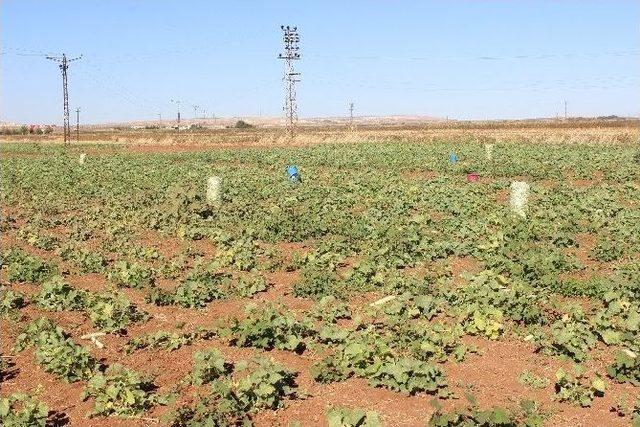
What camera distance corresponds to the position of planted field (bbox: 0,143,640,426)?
5.54 metres

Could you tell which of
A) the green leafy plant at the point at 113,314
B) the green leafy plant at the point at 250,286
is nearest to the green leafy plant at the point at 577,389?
the green leafy plant at the point at 250,286

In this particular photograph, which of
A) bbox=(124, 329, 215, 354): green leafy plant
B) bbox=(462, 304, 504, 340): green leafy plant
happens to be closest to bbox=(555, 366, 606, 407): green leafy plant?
bbox=(462, 304, 504, 340): green leafy plant

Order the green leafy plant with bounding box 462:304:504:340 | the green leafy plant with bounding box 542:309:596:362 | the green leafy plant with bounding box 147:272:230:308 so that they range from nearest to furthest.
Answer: the green leafy plant with bounding box 542:309:596:362 → the green leafy plant with bounding box 462:304:504:340 → the green leafy plant with bounding box 147:272:230:308

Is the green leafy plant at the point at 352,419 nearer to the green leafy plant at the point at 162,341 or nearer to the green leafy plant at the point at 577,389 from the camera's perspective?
the green leafy plant at the point at 577,389

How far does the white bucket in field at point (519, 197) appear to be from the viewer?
13.0 metres

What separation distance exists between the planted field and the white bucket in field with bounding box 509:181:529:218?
528mm

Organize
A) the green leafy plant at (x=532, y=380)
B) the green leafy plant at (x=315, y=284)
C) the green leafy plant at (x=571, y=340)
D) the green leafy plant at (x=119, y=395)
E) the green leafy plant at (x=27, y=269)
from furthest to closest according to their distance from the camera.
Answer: the green leafy plant at (x=27, y=269) < the green leafy plant at (x=315, y=284) < the green leafy plant at (x=571, y=340) < the green leafy plant at (x=532, y=380) < the green leafy plant at (x=119, y=395)

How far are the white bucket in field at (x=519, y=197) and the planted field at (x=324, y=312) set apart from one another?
1.73 feet

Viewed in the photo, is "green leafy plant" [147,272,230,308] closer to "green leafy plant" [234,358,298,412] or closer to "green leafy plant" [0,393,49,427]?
"green leafy plant" [234,358,298,412]

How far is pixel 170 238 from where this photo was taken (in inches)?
494

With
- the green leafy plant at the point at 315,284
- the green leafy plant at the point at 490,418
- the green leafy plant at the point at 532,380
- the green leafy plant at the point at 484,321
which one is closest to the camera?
the green leafy plant at the point at 490,418

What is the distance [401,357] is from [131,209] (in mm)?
11080

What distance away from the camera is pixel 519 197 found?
13180 mm

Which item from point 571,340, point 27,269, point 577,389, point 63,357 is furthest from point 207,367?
point 27,269
